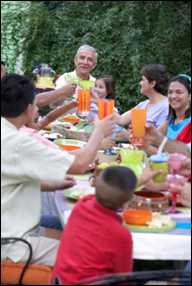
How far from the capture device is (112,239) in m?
2.22

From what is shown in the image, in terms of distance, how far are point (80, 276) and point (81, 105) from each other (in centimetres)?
234

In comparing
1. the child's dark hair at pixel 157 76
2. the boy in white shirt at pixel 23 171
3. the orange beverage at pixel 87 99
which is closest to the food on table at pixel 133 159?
the boy in white shirt at pixel 23 171

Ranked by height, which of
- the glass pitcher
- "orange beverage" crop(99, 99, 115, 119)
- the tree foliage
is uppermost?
the tree foliage

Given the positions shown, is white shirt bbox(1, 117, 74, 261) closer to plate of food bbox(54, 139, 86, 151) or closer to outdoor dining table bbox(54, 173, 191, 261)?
outdoor dining table bbox(54, 173, 191, 261)

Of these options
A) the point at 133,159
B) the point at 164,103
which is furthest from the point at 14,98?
the point at 164,103

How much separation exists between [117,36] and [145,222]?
8.07m

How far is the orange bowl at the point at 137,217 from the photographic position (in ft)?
8.02

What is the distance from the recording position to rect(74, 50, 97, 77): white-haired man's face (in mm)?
5938

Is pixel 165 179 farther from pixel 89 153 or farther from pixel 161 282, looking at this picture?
pixel 161 282

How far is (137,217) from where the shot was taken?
2.45 m

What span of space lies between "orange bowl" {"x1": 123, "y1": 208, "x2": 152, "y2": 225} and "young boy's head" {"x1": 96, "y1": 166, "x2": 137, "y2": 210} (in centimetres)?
18

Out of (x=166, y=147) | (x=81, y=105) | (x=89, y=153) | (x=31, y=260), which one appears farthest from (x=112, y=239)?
(x=81, y=105)

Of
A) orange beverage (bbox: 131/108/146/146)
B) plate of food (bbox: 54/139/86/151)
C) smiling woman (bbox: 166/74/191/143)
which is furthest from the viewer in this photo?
smiling woman (bbox: 166/74/191/143)

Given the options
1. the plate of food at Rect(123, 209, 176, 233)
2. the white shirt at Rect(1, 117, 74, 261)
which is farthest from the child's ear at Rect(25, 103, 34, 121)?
the plate of food at Rect(123, 209, 176, 233)
